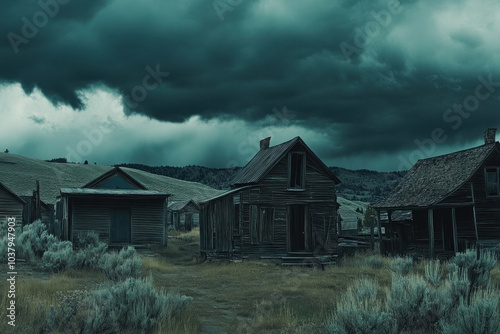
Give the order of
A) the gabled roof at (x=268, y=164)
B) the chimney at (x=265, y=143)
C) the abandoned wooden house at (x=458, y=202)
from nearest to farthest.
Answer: the abandoned wooden house at (x=458, y=202) → the gabled roof at (x=268, y=164) → the chimney at (x=265, y=143)

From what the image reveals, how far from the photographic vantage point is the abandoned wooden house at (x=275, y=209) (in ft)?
69.9

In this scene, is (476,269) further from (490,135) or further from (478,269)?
(490,135)

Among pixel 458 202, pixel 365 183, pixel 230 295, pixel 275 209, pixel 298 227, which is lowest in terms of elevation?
pixel 230 295

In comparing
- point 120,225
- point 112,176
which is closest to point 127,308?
point 120,225

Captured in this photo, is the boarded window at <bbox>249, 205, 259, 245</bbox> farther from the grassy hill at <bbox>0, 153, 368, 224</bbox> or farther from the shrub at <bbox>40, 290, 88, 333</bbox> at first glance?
the grassy hill at <bbox>0, 153, 368, 224</bbox>

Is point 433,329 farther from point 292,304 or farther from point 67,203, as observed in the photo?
point 67,203

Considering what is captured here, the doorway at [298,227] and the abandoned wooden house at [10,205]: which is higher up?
the abandoned wooden house at [10,205]

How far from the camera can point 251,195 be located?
21.4 meters

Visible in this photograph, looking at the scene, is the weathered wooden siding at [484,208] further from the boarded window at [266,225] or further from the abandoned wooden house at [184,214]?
the abandoned wooden house at [184,214]

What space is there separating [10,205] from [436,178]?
25035 millimetres

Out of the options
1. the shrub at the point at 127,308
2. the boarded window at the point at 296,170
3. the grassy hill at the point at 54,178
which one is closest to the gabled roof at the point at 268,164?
the boarded window at the point at 296,170

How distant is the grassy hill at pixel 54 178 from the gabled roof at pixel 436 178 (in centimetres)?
4536

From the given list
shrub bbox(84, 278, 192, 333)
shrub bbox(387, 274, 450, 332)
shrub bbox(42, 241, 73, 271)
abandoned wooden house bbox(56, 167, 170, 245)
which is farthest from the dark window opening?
shrub bbox(387, 274, 450, 332)

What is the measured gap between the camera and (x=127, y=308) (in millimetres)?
7320
